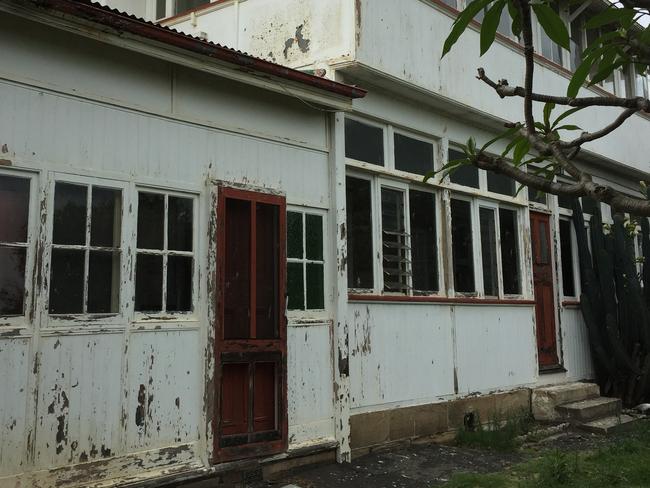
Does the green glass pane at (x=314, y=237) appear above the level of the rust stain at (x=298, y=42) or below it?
below

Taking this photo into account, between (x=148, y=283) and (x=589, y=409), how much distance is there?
6.45 metres

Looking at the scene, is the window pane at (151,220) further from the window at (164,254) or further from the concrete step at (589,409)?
the concrete step at (589,409)

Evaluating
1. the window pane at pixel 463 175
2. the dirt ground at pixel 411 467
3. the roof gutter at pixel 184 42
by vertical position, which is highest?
the roof gutter at pixel 184 42

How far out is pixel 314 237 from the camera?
629cm

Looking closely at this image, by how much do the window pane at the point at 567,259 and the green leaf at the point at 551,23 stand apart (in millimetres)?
9406

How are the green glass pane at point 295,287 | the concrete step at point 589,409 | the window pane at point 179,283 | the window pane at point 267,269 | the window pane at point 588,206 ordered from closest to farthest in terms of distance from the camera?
the window pane at point 179,283 < the window pane at point 267,269 < the green glass pane at point 295,287 < the concrete step at point 589,409 < the window pane at point 588,206

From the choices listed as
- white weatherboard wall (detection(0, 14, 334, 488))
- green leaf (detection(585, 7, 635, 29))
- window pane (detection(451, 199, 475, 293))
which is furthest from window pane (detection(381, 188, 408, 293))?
green leaf (detection(585, 7, 635, 29))

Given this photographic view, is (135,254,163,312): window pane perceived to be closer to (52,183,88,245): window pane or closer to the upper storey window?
(52,183,88,245): window pane

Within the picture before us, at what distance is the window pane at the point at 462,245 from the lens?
A: 8.22m

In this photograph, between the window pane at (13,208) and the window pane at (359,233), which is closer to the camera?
the window pane at (13,208)

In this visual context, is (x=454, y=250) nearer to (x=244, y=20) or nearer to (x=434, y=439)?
(x=434, y=439)

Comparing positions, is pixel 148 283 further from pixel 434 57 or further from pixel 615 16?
pixel 434 57

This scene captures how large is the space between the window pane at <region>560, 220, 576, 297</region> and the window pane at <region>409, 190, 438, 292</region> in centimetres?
369

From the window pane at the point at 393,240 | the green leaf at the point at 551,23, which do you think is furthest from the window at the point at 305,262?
the green leaf at the point at 551,23
